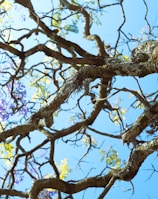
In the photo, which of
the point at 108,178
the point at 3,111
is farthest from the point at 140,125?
the point at 3,111

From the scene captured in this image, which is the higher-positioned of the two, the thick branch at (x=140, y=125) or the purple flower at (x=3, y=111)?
the purple flower at (x=3, y=111)

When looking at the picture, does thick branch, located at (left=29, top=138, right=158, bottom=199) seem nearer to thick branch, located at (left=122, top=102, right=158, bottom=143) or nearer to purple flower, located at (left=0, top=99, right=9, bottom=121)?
thick branch, located at (left=122, top=102, right=158, bottom=143)

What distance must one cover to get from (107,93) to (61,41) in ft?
2.27

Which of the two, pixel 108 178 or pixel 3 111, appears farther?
pixel 3 111

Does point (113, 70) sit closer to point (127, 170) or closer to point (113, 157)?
point (127, 170)

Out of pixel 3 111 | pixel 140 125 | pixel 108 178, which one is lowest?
pixel 108 178

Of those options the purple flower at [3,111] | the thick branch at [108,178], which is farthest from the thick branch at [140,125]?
the purple flower at [3,111]

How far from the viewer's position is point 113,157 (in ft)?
17.1

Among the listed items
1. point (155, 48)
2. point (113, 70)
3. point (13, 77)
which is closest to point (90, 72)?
point (113, 70)

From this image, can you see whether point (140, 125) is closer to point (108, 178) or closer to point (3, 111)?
point (108, 178)

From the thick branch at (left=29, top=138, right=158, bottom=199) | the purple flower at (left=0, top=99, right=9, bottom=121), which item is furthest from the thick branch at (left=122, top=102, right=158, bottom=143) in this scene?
the purple flower at (left=0, top=99, right=9, bottom=121)

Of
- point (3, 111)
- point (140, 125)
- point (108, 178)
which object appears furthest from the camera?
point (3, 111)

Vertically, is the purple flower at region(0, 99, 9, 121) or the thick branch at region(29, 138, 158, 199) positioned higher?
the purple flower at region(0, 99, 9, 121)

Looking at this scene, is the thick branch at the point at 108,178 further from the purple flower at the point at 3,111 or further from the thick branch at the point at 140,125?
the purple flower at the point at 3,111
